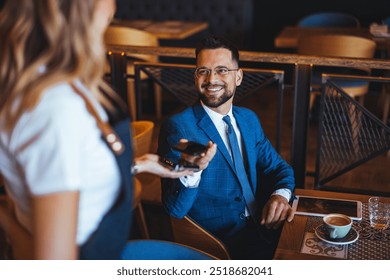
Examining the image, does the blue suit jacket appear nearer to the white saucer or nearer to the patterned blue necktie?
the patterned blue necktie

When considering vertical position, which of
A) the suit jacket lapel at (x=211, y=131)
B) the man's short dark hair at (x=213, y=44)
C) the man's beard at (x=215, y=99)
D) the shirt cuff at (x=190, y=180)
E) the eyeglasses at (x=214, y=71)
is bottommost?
the shirt cuff at (x=190, y=180)

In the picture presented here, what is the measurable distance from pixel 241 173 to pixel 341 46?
2.29 m

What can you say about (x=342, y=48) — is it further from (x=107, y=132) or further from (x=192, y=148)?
(x=107, y=132)

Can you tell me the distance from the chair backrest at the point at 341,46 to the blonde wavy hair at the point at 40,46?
3273mm

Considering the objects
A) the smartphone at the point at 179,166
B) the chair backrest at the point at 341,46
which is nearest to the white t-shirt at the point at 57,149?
the smartphone at the point at 179,166

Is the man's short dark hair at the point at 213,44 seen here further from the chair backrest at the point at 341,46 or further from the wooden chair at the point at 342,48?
the chair backrest at the point at 341,46

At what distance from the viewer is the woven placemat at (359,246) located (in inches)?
65.9

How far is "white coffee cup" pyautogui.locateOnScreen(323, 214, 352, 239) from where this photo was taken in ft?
5.70

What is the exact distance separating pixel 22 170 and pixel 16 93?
0.15 metres

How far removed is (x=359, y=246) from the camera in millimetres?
1724

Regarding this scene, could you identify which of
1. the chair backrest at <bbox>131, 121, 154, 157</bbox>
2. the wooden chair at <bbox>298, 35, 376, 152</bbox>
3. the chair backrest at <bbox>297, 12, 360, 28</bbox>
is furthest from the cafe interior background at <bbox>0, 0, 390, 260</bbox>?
the chair backrest at <bbox>131, 121, 154, 157</bbox>

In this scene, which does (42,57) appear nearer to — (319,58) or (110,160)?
(110,160)

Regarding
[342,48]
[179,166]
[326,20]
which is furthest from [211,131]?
[326,20]
